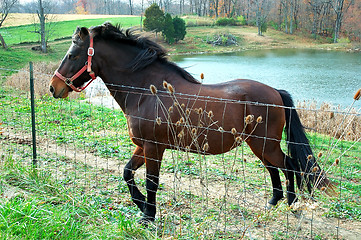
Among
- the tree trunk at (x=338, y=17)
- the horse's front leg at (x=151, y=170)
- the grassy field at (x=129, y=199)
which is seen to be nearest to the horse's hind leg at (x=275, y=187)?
the grassy field at (x=129, y=199)

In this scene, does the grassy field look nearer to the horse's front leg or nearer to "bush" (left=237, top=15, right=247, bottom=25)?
the horse's front leg

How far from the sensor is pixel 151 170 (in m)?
3.89

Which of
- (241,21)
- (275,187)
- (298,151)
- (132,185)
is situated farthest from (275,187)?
(241,21)

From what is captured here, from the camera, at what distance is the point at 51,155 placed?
5.92 metres

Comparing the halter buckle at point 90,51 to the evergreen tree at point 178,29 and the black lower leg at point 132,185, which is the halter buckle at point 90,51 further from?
the evergreen tree at point 178,29

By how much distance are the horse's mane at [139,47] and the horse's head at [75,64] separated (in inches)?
7.0

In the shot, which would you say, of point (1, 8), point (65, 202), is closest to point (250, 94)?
point (65, 202)

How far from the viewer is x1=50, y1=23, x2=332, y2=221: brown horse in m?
3.91

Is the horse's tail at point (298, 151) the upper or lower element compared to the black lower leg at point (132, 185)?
upper

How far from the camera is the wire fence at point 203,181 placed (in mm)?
3158

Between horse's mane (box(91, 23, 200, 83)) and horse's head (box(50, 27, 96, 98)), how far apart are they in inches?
7.0

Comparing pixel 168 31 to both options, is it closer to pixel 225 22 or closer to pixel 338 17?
pixel 225 22

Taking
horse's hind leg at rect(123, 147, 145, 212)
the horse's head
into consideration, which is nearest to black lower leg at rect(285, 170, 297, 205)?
horse's hind leg at rect(123, 147, 145, 212)

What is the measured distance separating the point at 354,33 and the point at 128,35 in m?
52.1
